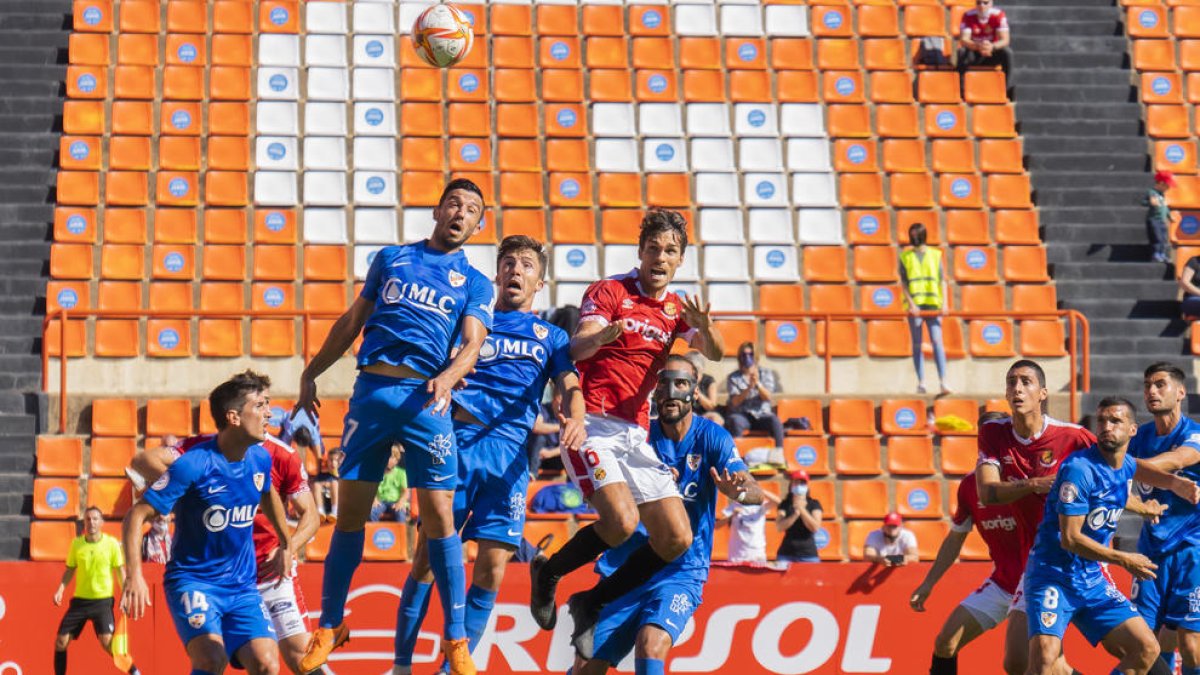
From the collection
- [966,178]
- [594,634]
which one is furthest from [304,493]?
[966,178]

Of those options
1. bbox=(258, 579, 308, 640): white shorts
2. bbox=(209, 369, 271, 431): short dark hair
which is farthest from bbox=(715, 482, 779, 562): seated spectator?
bbox=(209, 369, 271, 431): short dark hair

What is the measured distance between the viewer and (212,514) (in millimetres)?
9695

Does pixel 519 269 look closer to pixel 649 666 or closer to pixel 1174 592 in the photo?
pixel 649 666

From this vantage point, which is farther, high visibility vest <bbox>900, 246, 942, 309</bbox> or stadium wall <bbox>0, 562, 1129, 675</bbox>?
high visibility vest <bbox>900, 246, 942, 309</bbox>

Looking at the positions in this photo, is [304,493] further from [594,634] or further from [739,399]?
[739,399]

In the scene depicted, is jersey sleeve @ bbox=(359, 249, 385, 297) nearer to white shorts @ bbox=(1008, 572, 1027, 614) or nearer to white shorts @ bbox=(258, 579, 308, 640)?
white shorts @ bbox=(258, 579, 308, 640)

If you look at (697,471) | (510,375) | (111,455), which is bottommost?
(111,455)

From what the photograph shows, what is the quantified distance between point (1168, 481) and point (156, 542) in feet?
29.6

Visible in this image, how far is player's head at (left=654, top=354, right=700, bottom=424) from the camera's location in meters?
10.1

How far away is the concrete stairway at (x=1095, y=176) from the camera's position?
20.0m

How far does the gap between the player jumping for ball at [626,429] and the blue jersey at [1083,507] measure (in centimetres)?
217

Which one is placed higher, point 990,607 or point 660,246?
point 660,246

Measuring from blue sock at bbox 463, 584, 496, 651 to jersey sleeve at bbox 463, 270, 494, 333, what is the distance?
1.61m

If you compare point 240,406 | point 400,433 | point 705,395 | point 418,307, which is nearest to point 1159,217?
point 705,395
